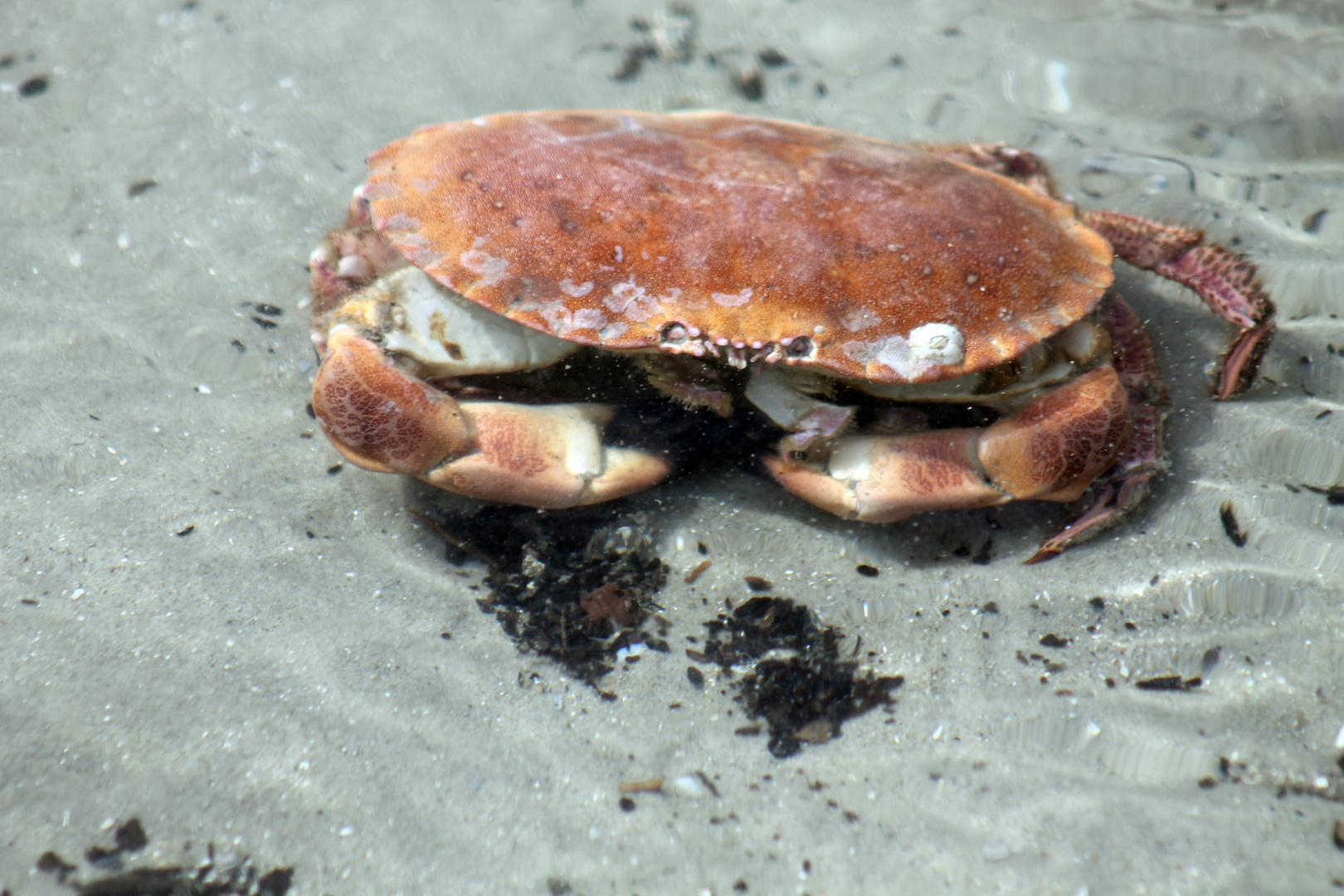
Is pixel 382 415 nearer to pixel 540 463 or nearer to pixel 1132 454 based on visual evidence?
pixel 540 463

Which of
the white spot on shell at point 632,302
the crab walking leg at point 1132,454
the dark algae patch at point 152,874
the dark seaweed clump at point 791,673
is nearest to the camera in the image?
the dark algae patch at point 152,874

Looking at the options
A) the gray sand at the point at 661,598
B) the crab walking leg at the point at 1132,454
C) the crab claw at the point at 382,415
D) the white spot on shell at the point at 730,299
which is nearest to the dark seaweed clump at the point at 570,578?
the gray sand at the point at 661,598

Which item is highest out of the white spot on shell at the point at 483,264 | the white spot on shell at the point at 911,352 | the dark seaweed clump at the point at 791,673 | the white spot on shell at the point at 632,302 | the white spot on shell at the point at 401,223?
the white spot on shell at the point at 401,223

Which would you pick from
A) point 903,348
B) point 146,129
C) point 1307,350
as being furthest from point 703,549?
point 146,129

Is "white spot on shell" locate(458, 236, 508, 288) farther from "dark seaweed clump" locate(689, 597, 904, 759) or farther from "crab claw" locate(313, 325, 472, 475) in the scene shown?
"dark seaweed clump" locate(689, 597, 904, 759)

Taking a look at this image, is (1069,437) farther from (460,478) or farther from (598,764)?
(460,478)

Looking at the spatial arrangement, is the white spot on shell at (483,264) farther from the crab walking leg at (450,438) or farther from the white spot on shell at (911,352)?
the white spot on shell at (911,352)

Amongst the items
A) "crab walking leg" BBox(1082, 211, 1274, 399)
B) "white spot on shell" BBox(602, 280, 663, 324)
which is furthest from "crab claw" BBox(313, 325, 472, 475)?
"crab walking leg" BBox(1082, 211, 1274, 399)

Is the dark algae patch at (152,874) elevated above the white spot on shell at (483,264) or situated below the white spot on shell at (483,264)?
below
